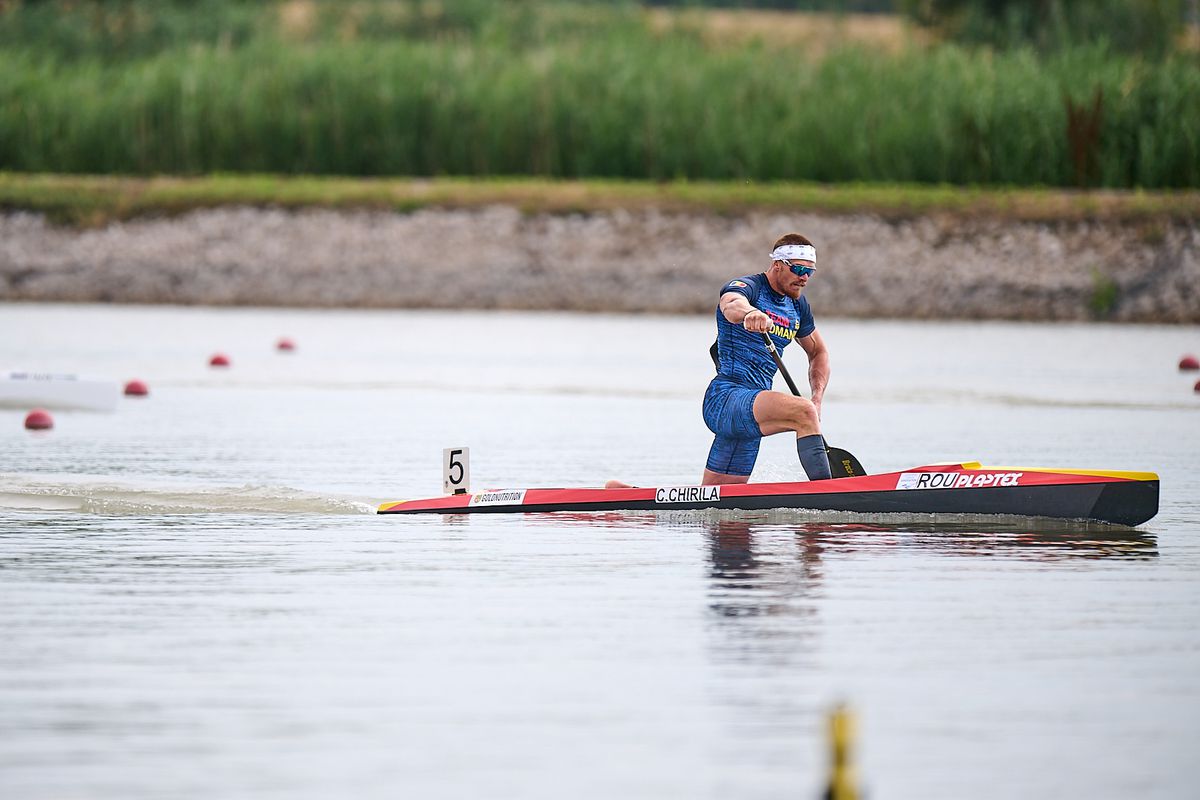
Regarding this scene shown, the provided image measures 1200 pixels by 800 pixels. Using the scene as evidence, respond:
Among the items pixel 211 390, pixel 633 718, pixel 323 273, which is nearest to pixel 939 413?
pixel 211 390

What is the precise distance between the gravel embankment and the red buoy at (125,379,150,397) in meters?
15.2

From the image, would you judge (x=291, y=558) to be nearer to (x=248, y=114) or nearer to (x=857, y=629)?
(x=857, y=629)

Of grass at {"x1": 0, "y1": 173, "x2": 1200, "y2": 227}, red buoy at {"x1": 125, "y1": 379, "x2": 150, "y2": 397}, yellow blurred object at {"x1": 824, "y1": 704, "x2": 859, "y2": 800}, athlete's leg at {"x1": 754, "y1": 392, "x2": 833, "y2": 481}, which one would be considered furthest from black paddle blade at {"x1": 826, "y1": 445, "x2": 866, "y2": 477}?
grass at {"x1": 0, "y1": 173, "x2": 1200, "y2": 227}

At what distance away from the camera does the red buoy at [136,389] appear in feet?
70.0

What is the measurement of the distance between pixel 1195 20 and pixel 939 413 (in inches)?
1255

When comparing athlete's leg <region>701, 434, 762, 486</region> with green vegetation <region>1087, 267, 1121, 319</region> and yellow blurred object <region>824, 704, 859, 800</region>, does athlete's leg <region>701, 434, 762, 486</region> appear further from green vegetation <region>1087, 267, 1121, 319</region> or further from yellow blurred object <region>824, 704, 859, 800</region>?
green vegetation <region>1087, 267, 1121, 319</region>

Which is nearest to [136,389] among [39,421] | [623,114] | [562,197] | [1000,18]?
[39,421]

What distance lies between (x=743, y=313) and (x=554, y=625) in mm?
3983

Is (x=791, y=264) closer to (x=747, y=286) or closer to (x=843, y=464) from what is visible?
(x=747, y=286)

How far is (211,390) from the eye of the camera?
72.5ft

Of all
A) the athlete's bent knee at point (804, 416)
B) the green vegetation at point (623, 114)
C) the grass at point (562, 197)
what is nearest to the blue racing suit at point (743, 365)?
the athlete's bent knee at point (804, 416)

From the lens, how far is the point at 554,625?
30.2 ft

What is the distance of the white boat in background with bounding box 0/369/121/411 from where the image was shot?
19.5 metres

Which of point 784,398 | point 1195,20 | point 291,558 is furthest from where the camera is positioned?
point 1195,20
